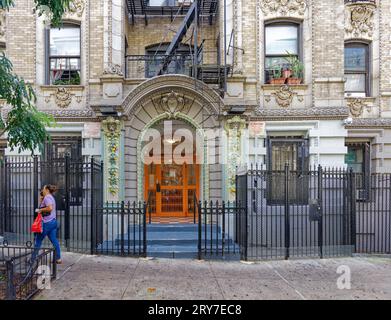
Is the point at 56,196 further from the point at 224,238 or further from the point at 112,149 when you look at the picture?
the point at 224,238

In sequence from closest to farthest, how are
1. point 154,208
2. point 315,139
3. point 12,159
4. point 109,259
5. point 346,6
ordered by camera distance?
point 109,259, point 12,159, point 315,139, point 346,6, point 154,208

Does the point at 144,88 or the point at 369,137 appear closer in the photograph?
the point at 144,88

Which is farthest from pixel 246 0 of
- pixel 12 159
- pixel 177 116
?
pixel 12 159

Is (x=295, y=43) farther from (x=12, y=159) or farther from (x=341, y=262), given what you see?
(x=12, y=159)

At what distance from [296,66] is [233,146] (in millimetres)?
3479

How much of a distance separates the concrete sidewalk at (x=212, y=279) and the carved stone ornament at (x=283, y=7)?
26.8 ft

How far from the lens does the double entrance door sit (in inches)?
556

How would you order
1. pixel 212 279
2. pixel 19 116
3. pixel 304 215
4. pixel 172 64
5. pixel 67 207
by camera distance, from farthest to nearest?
pixel 172 64
pixel 304 215
pixel 67 207
pixel 212 279
pixel 19 116

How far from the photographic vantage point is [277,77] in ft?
41.8

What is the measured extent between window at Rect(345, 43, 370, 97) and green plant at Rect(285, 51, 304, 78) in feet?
6.97

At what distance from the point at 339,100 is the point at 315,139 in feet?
5.01

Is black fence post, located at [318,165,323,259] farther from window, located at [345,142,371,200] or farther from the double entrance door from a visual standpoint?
the double entrance door

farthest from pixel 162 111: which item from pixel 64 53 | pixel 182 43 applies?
pixel 64 53

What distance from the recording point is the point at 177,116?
41.2ft
